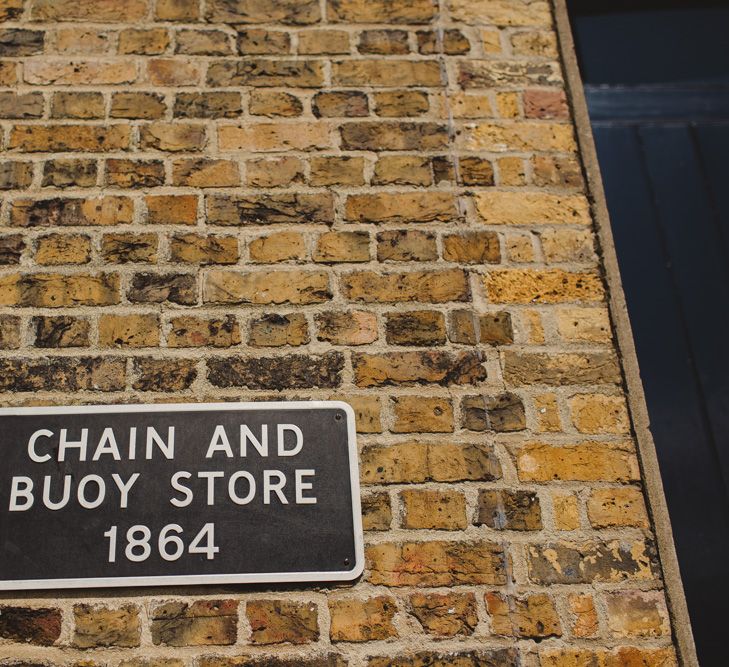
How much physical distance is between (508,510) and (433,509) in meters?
0.15

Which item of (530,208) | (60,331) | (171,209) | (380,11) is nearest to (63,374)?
(60,331)

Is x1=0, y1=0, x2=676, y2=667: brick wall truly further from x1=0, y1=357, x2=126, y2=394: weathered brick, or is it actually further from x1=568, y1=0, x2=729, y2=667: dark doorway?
x1=568, y1=0, x2=729, y2=667: dark doorway

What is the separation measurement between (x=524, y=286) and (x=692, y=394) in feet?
2.22

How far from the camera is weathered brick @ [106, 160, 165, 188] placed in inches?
62.7

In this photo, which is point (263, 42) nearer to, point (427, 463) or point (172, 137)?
point (172, 137)

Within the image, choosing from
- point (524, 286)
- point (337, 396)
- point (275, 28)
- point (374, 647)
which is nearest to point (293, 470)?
point (337, 396)

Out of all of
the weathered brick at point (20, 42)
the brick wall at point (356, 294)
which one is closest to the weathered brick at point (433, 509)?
the brick wall at point (356, 294)

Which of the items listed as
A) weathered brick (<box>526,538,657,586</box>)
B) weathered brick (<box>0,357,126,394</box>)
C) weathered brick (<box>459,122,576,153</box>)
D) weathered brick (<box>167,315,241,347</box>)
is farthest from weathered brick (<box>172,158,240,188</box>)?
weathered brick (<box>526,538,657,586</box>)

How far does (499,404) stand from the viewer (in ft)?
4.75

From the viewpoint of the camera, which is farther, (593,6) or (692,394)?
(593,6)

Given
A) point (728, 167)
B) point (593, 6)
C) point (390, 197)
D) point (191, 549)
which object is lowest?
point (191, 549)

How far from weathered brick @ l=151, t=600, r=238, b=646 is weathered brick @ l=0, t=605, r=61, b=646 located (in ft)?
0.58

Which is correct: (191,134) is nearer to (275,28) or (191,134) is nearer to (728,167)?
(275,28)

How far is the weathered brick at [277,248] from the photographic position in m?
1.54
